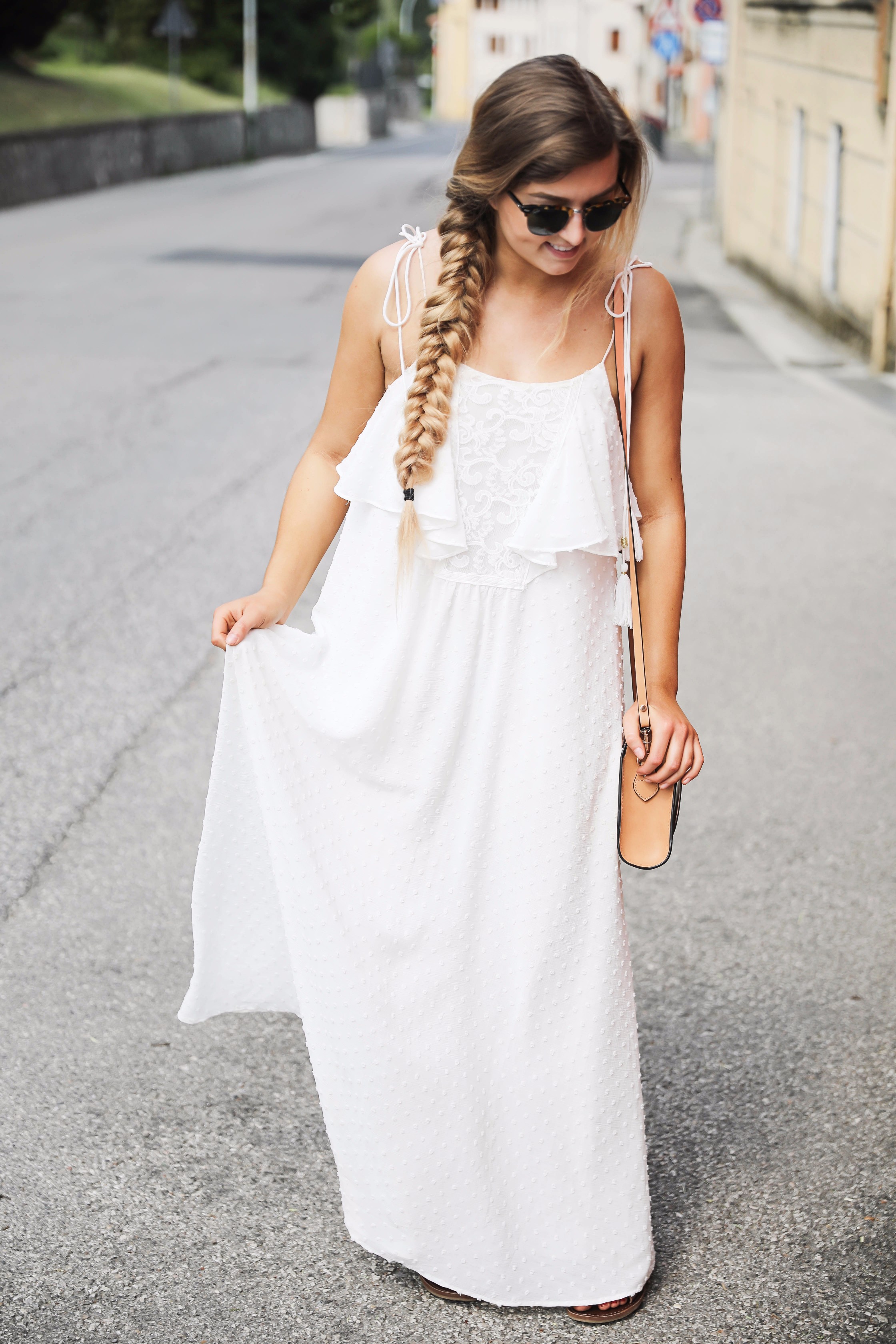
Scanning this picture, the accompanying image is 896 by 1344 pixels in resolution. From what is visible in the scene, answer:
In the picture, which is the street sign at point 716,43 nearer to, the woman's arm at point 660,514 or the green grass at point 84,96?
the green grass at point 84,96

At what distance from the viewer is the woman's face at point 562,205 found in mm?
2051

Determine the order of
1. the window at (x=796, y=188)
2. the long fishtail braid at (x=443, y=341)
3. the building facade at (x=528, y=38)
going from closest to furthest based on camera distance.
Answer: the long fishtail braid at (x=443, y=341)
the window at (x=796, y=188)
the building facade at (x=528, y=38)

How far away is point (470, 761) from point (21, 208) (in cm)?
2511

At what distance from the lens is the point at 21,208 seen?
25000 mm

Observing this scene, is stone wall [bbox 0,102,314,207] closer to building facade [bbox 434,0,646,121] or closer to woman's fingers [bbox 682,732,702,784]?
woman's fingers [bbox 682,732,702,784]

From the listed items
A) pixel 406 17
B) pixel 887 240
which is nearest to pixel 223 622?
pixel 887 240

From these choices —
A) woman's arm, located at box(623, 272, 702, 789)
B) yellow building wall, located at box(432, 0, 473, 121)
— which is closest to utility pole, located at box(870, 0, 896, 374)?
woman's arm, located at box(623, 272, 702, 789)

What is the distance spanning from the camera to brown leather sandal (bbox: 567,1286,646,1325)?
238 cm

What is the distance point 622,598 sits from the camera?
2.32m

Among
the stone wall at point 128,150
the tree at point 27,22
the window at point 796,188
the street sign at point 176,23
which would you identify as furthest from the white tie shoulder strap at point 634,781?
the street sign at point 176,23

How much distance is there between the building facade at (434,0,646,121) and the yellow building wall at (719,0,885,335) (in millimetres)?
48515

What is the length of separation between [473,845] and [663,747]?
1.06 ft

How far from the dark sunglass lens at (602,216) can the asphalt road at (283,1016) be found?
169 centimetres
